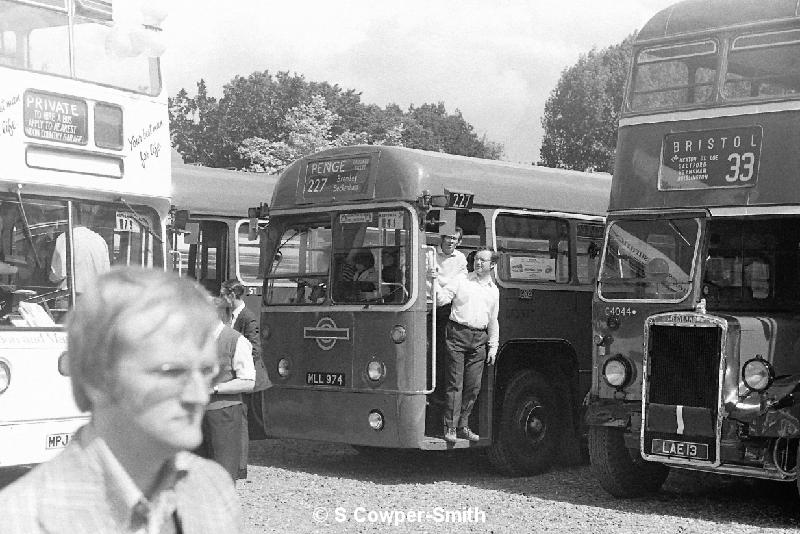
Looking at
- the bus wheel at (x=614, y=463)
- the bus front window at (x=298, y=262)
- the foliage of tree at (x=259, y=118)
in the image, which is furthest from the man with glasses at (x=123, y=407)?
the foliage of tree at (x=259, y=118)

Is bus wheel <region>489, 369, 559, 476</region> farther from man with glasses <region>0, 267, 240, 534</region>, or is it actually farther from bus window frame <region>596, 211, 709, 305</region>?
man with glasses <region>0, 267, 240, 534</region>

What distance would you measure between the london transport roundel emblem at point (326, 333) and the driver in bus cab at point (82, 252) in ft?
7.93

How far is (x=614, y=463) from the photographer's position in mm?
10719

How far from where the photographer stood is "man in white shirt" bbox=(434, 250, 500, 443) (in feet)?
38.3

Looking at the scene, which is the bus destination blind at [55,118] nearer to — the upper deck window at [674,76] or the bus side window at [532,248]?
the bus side window at [532,248]

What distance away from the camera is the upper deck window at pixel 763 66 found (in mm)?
10102

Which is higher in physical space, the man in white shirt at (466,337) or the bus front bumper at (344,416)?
the man in white shirt at (466,337)

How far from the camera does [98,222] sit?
34.7 feet

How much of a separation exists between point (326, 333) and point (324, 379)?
446 mm

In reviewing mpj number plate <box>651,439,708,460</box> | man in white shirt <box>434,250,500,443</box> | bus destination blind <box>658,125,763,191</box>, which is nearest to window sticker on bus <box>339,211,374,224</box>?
man in white shirt <box>434,250,500,443</box>

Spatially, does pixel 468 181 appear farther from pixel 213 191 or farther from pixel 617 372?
pixel 213 191

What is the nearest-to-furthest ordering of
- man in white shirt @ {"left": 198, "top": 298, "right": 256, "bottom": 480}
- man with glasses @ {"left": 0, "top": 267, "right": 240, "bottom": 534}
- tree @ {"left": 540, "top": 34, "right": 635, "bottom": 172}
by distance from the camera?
man with glasses @ {"left": 0, "top": 267, "right": 240, "bottom": 534}
man in white shirt @ {"left": 198, "top": 298, "right": 256, "bottom": 480}
tree @ {"left": 540, "top": 34, "right": 635, "bottom": 172}

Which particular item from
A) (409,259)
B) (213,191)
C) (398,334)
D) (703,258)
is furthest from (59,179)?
(703,258)

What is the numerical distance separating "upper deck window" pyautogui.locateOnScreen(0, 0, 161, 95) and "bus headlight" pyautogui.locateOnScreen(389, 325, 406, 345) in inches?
122
